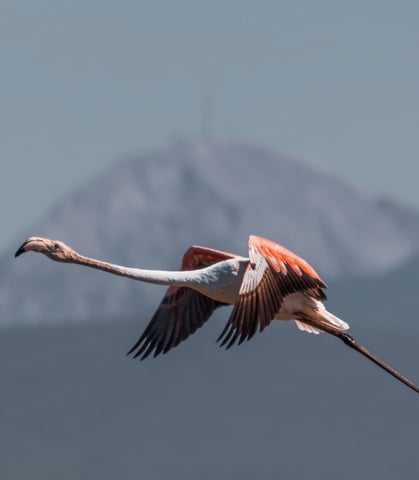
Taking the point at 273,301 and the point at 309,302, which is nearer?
the point at 273,301

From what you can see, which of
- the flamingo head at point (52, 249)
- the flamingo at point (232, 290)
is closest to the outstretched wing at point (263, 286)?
the flamingo at point (232, 290)

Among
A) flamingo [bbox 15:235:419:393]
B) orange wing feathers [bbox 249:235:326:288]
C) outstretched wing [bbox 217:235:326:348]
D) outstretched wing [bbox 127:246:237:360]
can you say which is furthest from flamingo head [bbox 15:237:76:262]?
outstretched wing [bbox 127:246:237:360]

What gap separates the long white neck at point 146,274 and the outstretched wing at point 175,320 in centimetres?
141

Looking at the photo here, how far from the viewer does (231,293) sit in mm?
20875

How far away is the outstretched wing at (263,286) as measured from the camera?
64.3 feet

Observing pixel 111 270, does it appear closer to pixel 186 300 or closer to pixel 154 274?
pixel 154 274

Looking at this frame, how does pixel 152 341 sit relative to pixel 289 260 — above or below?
below

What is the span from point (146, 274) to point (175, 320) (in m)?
2.53

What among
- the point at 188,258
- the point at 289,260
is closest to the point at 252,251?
the point at 289,260

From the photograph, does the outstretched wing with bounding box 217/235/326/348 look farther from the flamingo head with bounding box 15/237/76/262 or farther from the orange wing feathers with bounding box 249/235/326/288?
the flamingo head with bounding box 15/237/76/262

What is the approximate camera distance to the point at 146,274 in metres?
20.2

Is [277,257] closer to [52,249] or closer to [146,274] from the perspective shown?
[146,274]

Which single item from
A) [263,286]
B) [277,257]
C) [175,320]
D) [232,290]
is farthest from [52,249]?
[175,320]

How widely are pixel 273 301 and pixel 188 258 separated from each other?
233 cm
